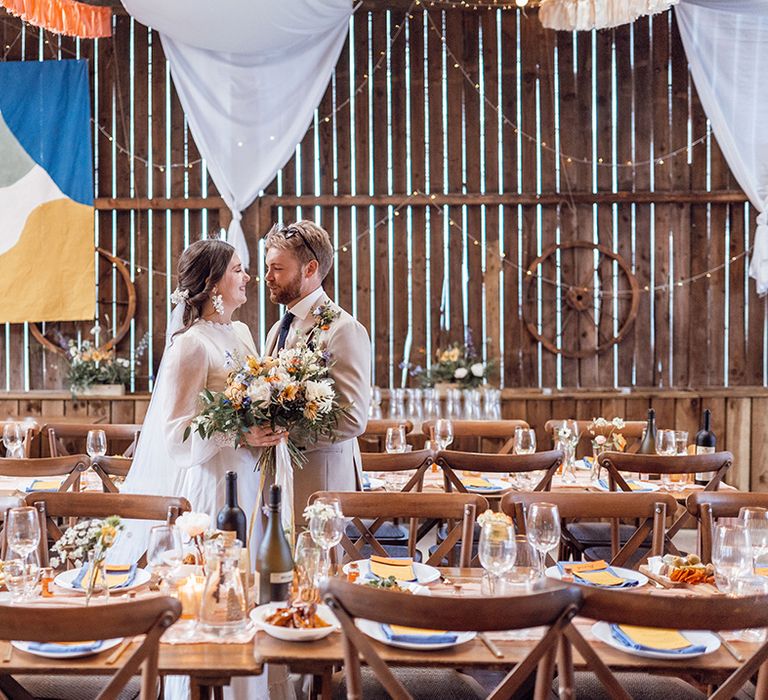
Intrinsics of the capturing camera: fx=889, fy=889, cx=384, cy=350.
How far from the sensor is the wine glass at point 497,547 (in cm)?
233

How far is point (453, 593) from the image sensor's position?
101 inches

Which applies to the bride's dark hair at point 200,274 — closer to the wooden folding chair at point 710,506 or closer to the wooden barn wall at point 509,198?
the wooden folding chair at point 710,506

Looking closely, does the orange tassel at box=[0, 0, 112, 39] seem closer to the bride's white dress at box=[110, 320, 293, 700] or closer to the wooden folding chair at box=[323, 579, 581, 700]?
the bride's white dress at box=[110, 320, 293, 700]

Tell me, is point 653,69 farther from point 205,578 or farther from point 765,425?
point 205,578

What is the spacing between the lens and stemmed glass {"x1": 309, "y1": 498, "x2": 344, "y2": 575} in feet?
7.93

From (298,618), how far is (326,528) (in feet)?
1.09

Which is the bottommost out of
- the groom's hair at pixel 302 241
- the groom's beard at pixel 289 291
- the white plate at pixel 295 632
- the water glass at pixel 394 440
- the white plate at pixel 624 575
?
the white plate at pixel 624 575

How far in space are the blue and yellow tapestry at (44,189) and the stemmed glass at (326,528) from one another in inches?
216

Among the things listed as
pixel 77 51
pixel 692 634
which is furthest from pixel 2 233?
pixel 692 634

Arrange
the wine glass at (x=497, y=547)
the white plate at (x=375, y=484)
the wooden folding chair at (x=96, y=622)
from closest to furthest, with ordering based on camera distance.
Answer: the wooden folding chair at (x=96, y=622), the wine glass at (x=497, y=547), the white plate at (x=375, y=484)

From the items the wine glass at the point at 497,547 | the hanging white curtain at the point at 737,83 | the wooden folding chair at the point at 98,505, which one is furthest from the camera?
the hanging white curtain at the point at 737,83

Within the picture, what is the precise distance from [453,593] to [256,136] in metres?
4.98

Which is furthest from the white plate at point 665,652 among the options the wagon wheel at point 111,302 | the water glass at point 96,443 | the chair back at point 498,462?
the wagon wheel at point 111,302

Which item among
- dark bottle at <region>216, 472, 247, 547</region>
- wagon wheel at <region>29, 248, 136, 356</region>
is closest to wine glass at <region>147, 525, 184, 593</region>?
dark bottle at <region>216, 472, 247, 547</region>
